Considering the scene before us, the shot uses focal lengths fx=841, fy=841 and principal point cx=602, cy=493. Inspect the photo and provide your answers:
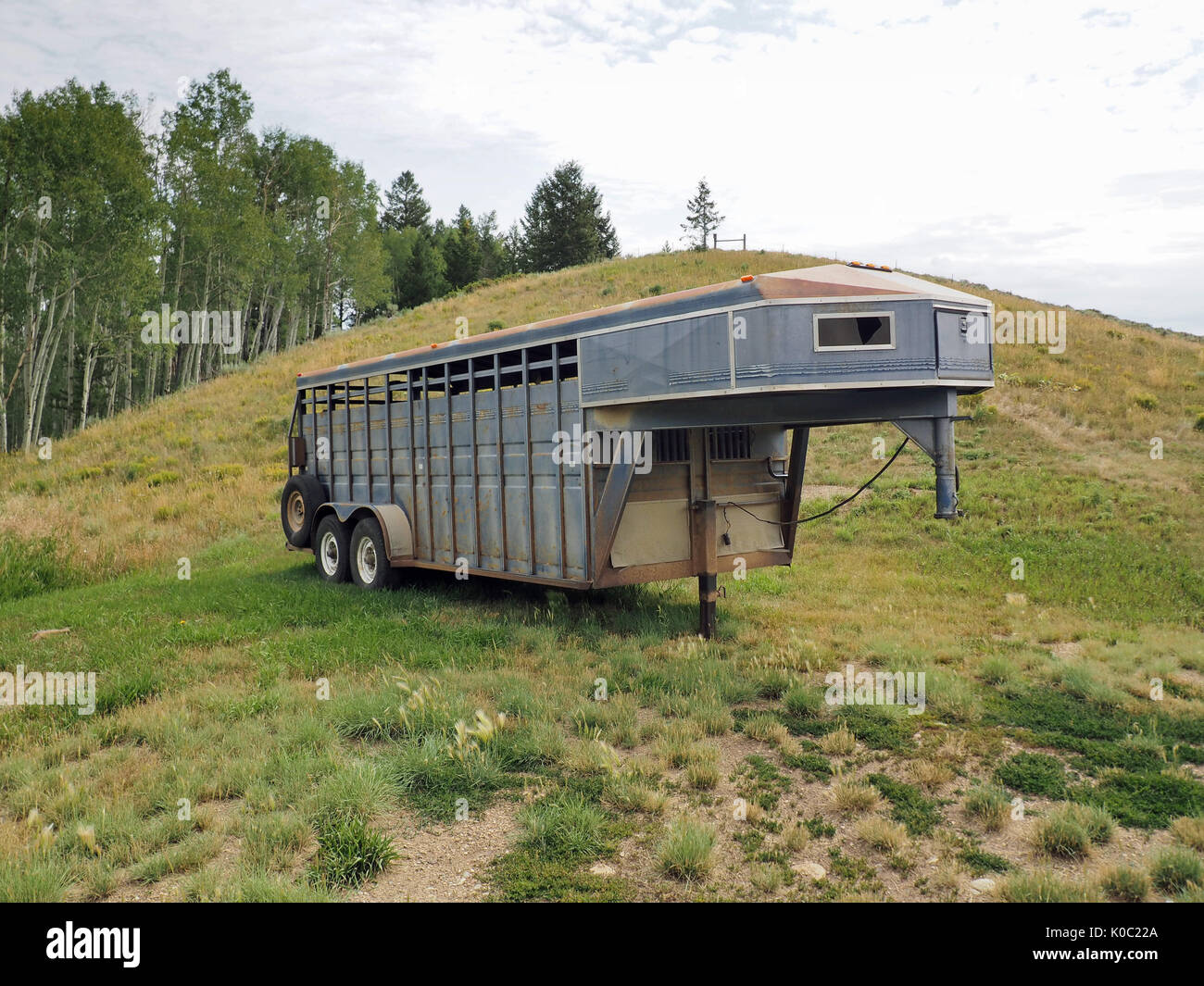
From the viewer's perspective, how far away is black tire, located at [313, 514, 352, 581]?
1266 cm

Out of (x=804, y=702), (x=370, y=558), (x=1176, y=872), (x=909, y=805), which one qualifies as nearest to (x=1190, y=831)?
(x=1176, y=872)

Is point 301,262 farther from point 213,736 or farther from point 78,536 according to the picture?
point 213,736

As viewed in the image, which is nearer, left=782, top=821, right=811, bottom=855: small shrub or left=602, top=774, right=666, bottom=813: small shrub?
left=782, top=821, right=811, bottom=855: small shrub

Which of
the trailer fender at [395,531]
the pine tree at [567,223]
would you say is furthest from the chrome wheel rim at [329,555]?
the pine tree at [567,223]

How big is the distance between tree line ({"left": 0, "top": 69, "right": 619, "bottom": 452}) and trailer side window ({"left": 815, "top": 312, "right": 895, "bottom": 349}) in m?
29.5

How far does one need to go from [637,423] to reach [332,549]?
22.7 ft

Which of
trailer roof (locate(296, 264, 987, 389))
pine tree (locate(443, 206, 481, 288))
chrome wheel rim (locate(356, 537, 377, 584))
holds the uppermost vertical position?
pine tree (locate(443, 206, 481, 288))

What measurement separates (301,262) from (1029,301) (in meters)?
36.2

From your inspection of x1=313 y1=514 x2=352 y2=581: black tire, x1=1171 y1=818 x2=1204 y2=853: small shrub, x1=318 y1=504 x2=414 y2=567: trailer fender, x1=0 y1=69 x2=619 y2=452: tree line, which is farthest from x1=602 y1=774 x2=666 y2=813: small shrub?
x1=0 y1=69 x2=619 y2=452: tree line

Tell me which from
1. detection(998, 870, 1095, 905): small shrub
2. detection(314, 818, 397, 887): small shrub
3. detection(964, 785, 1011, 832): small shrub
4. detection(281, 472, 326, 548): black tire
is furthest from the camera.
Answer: detection(281, 472, 326, 548): black tire

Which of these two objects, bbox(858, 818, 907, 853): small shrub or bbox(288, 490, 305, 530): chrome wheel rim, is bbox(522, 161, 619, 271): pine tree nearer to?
bbox(288, 490, 305, 530): chrome wheel rim

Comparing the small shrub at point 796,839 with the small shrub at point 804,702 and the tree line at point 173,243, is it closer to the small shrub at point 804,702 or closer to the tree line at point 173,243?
the small shrub at point 804,702

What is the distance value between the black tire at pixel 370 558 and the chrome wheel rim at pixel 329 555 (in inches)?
30.0
